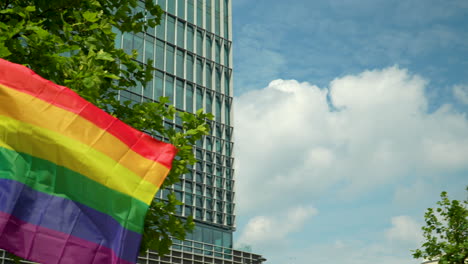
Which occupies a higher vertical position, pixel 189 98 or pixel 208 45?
pixel 208 45

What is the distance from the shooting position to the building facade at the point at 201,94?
46.8 meters

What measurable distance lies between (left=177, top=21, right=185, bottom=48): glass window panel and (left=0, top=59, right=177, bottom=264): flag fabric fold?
4605 cm

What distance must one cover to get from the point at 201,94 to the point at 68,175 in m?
46.2

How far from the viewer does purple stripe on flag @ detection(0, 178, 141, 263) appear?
5531 millimetres

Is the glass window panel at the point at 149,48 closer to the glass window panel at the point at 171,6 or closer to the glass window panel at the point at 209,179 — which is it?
the glass window panel at the point at 171,6

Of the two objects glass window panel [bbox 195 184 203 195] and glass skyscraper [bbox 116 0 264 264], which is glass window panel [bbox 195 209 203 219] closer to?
glass skyscraper [bbox 116 0 264 264]

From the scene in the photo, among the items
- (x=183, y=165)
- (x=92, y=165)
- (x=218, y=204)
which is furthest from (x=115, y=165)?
(x=218, y=204)

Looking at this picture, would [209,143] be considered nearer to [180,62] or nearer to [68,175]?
[180,62]

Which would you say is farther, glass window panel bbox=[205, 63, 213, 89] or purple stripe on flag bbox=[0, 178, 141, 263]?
glass window panel bbox=[205, 63, 213, 89]

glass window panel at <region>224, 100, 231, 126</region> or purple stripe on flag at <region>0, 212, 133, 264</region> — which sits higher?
glass window panel at <region>224, 100, 231, 126</region>

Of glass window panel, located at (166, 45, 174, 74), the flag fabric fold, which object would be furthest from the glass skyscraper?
the flag fabric fold

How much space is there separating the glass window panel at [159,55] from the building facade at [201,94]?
8cm

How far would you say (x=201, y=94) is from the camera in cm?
5188

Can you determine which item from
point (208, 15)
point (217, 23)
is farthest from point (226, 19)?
point (208, 15)
